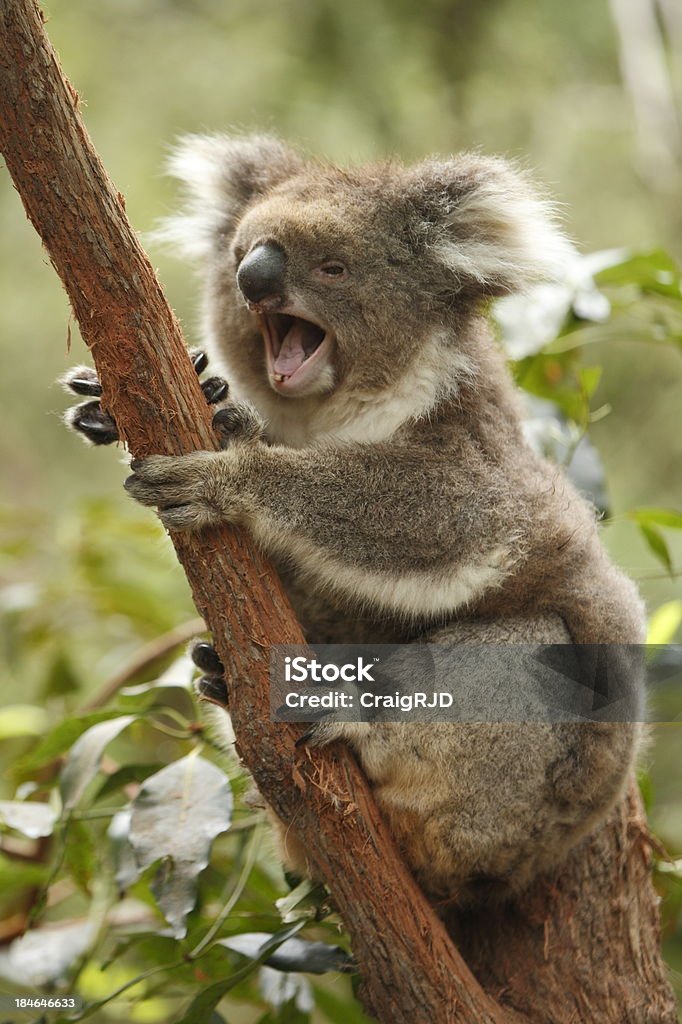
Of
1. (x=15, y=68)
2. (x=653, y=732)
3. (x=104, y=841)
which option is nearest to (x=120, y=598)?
(x=104, y=841)

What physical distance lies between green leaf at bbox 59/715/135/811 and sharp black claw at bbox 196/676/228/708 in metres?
0.31

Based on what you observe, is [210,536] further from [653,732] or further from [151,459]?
[653,732]

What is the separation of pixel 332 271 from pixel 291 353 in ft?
0.76

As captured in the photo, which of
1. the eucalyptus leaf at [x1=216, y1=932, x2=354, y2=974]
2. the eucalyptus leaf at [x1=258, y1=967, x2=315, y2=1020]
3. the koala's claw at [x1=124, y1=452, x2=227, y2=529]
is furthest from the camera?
the eucalyptus leaf at [x1=258, y1=967, x2=315, y2=1020]

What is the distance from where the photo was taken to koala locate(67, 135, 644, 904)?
7.41 feet

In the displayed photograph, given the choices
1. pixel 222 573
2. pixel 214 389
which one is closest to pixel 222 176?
pixel 214 389

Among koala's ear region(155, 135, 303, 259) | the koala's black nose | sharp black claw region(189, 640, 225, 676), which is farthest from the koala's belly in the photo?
koala's ear region(155, 135, 303, 259)

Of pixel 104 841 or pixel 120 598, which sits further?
pixel 120 598

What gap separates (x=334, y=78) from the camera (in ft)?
16.7

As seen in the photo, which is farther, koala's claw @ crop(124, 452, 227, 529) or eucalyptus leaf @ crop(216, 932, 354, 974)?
eucalyptus leaf @ crop(216, 932, 354, 974)

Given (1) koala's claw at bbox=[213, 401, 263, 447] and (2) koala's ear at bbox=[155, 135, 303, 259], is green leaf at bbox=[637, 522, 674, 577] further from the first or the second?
(2) koala's ear at bbox=[155, 135, 303, 259]

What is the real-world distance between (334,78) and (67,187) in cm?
359

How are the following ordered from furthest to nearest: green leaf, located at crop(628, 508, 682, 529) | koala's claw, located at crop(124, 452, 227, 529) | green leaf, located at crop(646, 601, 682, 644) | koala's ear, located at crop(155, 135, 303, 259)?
green leaf, located at crop(646, 601, 682, 644)
koala's ear, located at crop(155, 135, 303, 259)
green leaf, located at crop(628, 508, 682, 529)
koala's claw, located at crop(124, 452, 227, 529)

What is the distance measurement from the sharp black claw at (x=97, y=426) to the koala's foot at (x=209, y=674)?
0.51 m
